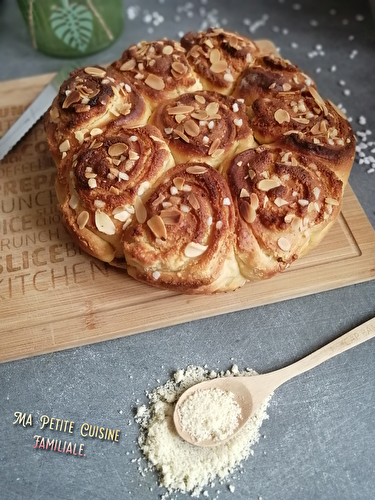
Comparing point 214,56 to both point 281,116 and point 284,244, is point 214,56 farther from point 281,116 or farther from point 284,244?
point 284,244

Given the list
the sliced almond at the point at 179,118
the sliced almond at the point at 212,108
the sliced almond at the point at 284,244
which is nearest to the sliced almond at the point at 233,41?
the sliced almond at the point at 212,108

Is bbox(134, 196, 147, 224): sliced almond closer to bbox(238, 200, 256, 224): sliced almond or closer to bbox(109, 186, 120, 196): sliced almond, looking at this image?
bbox(109, 186, 120, 196): sliced almond

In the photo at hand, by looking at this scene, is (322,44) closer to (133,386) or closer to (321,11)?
(321,11)

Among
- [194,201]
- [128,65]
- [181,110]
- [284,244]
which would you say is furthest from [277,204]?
[128,65]

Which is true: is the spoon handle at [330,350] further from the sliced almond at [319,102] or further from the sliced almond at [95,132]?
the sliced almond at [95,132]

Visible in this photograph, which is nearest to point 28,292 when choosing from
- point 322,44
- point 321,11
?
point 322,44

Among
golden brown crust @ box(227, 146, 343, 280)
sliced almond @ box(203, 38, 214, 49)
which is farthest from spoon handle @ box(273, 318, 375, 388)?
sliced almond @ box(203, 38, 214, 49)
